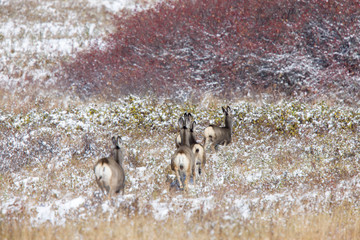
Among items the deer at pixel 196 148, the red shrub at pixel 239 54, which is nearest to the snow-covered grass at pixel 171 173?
the deer at pixel 196 148

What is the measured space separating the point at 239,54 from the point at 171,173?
7.77 metres

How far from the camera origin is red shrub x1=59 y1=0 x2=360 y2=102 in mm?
13648

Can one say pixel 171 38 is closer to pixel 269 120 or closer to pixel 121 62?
pixel 121 62

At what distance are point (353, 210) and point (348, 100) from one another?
757cm

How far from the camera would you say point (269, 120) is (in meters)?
10.6

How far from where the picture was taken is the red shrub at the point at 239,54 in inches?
537

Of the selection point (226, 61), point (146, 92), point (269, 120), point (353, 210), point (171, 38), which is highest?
point (171, 38)

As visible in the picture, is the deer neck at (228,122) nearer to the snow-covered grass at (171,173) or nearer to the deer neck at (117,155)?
the snow-covered grass at (171,173)

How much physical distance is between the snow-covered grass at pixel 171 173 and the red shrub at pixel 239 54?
2188 mm

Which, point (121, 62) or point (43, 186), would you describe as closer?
point (43, 186)

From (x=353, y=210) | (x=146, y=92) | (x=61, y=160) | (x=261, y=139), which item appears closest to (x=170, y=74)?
(x=146, y=92)

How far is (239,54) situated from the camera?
14.3 metres

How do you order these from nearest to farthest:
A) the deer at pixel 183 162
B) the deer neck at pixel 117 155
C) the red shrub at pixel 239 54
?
the deer neck at pixel 117 155 < the deer at pixel 183 162 < the red shrub at pixel 239 54

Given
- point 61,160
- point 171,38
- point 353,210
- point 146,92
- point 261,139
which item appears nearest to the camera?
point 353,210
